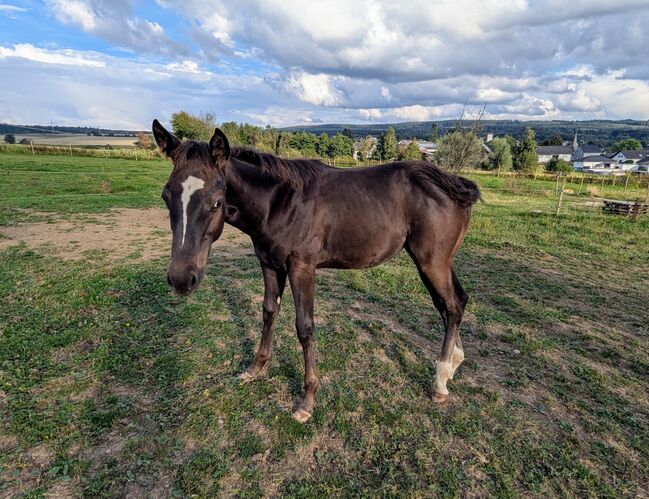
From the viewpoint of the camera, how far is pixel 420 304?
5.79 metres

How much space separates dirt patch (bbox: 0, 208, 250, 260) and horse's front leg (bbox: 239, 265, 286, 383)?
489 centimetres

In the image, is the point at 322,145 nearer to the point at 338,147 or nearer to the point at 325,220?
the point at 338,147

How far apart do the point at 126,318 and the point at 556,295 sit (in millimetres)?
6808

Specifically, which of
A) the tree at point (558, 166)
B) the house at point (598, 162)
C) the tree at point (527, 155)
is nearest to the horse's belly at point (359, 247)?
the tree at point (527, 155)

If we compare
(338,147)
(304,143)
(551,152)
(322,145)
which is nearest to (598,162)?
(551,152)

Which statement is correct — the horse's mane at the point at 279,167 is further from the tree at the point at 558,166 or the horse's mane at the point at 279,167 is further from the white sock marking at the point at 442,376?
the tree at the point at 558,166

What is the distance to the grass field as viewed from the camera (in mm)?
2631

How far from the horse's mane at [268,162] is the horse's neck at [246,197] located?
0.09 meters

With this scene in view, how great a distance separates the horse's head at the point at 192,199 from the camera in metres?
2.52

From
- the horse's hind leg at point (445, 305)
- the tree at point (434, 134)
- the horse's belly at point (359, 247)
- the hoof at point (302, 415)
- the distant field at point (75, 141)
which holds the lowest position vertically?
the hoof at point (302, 415)

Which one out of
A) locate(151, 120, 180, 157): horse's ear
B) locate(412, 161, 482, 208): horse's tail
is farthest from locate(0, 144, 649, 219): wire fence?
locate(151, 120, 180, 157): horse's ear

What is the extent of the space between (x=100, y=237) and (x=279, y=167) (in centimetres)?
800

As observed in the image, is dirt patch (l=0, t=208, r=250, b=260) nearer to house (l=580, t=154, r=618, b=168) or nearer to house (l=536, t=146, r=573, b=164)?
house (l=580, t=154, r=618, b=168)

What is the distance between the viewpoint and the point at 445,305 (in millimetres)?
3748
